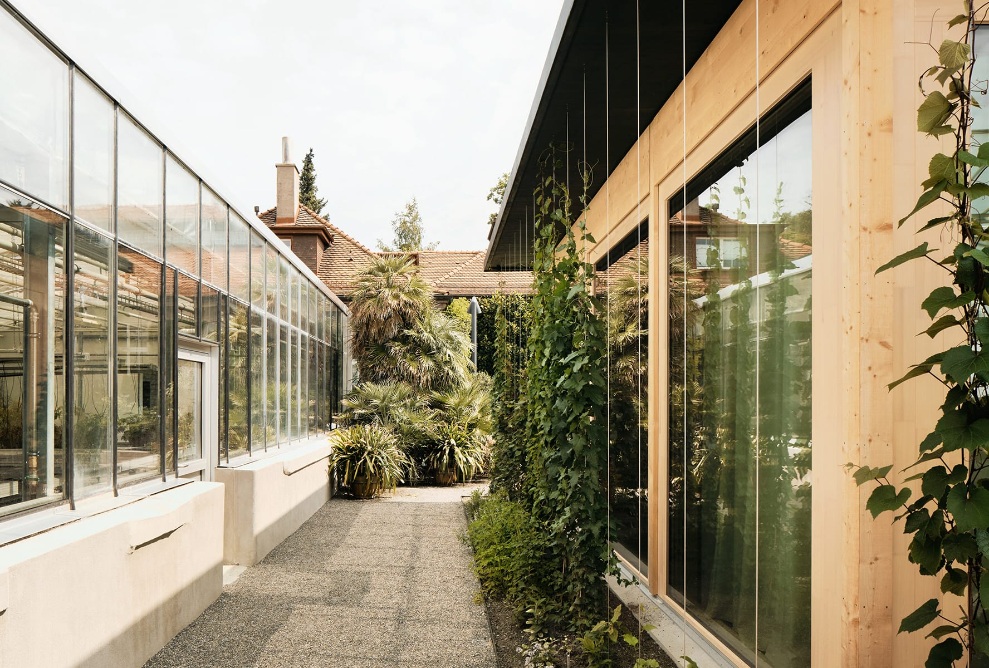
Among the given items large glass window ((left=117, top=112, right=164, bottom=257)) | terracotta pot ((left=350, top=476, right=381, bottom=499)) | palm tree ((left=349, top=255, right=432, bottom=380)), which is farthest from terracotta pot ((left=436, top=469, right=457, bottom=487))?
large glass window ((left=117, top=112, right=164, bottom=257))

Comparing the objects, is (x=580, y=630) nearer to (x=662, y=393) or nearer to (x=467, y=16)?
(x=662, y=393)

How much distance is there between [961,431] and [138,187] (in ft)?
16.4

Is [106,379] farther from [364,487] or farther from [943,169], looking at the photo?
[364,487]

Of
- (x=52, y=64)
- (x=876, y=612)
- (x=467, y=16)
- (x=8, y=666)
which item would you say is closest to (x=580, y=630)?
(x=876, y=612)

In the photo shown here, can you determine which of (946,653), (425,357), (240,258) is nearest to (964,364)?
(946,653)

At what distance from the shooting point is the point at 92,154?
4375mm

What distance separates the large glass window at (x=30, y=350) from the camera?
3510 millimetres

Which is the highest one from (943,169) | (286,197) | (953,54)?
(286,197)

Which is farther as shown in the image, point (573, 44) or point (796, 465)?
point (573, 44)

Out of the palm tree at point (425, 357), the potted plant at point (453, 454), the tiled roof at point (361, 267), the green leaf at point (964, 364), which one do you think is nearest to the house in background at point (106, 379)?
the green leaf at point (964, 364)

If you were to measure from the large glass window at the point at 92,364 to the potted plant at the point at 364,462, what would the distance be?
7115mm

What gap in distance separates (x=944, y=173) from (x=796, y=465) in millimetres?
1571

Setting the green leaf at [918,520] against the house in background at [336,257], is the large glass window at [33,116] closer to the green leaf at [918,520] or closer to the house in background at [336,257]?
the green leaf at [918,520]

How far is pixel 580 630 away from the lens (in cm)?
430
